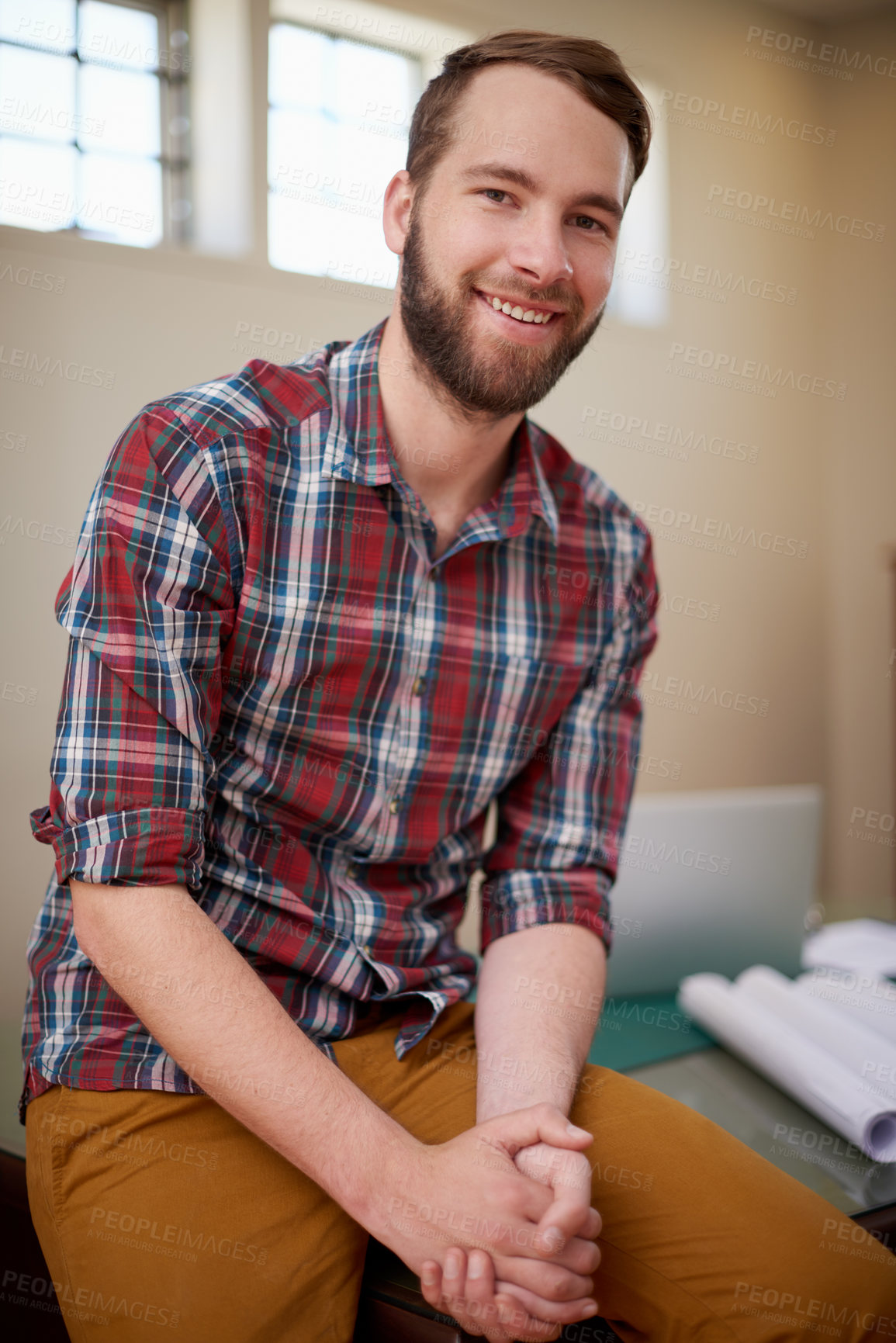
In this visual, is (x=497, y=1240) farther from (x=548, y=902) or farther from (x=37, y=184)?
(x=37, y=184)

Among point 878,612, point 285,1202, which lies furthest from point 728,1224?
point 878,612

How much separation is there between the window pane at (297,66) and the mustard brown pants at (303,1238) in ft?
7.05

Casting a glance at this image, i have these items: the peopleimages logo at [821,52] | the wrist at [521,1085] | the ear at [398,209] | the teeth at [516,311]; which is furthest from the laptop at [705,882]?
the peopleimages logo at [821,52]

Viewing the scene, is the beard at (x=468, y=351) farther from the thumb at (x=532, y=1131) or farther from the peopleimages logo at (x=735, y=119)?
the peopleimages logo at (x=735, y=119)

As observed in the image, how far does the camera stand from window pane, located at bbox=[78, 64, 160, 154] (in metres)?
2.06

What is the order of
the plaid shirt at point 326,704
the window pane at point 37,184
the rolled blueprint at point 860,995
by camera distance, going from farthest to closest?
the window pane at point 37,184 → the rolled blueprint at point 860,995 → the plaid shirt at point 326,704

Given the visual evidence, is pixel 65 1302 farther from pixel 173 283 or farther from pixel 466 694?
pixel 173 283

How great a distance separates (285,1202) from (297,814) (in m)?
0.36

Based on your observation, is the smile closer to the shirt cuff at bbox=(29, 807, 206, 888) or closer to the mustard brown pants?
the shirt cuff at bbox=(29, 807, 206, 888)

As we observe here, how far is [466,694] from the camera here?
1.13 metres

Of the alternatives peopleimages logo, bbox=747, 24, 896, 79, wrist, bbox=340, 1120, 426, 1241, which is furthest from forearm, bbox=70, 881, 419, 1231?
peopleimages logo, bbox=747, 24, 896, 79

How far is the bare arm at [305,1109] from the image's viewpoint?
0.82 m

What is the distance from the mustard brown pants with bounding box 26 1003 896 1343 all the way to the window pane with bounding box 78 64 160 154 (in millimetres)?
1897

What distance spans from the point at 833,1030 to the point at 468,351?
0.96 metres
